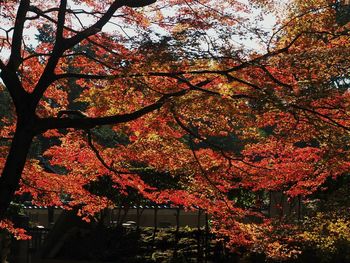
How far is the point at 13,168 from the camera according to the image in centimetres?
820

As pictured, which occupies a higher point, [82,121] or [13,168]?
[82,121]

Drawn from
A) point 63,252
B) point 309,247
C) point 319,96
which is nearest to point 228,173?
point 309,247

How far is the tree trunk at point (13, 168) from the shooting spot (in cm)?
813

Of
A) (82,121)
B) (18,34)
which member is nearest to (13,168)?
(82,121)

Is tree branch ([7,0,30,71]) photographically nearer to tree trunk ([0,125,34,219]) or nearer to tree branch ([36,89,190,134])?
tree branch ([36,89,190,134])

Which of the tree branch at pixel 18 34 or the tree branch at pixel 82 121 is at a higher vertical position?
the tree branch at pixel 18 34

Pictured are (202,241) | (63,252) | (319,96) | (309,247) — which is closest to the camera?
(319,96)

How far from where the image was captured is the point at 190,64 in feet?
26.7

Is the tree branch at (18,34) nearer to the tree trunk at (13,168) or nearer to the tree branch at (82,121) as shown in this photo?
the tree branch at (82,121)

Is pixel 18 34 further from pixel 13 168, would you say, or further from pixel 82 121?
pixel 13 168

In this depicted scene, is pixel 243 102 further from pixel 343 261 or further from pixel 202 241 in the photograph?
pixel 202 241

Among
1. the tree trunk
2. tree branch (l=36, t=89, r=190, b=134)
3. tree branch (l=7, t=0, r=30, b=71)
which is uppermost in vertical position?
tree branch (l=7, t=0, r=30, b=71)

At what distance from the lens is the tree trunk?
8.13 metres

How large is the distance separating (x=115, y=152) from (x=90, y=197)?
1.44 meters
